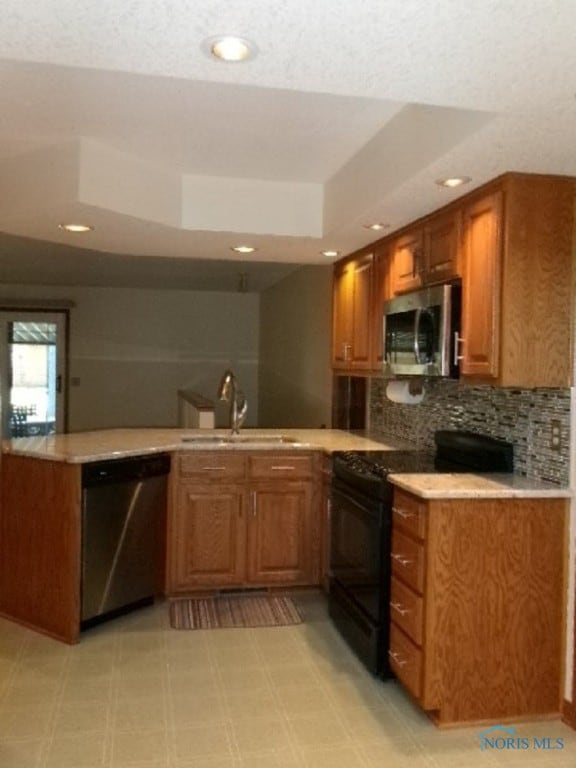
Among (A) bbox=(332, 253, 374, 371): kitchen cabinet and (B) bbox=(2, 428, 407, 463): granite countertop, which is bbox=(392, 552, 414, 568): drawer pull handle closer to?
(B) bbox=(2, 428, 407, 463): granite countertop

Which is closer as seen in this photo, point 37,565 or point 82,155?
point 82,155

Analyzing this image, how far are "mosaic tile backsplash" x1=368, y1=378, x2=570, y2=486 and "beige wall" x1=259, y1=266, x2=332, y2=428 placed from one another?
1.45 meters

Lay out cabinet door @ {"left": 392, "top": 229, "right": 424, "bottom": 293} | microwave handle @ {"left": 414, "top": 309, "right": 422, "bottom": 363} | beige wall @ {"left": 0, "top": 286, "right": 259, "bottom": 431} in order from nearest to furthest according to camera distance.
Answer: microwave handle @ {"left": 414, "top": 309, "right": 422, "bottom": 363} < cabinet door @ {"left": 392, "top": 229, "right": 424, "bottom": 293} < beige wall @ {"left": 0, "top": 286, "right": 259, "bottom": 431}

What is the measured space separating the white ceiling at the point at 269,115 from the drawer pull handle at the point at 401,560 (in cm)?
145

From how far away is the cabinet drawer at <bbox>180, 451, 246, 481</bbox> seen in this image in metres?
3.72

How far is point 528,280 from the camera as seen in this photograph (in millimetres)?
2486

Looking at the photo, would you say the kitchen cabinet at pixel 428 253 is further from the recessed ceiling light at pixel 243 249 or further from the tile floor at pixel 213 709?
the tile floor at pixel 213 709

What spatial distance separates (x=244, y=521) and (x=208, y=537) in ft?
0.71

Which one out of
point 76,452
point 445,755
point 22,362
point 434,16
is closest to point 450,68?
point 434,16

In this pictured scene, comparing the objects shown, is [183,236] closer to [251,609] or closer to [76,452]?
[76,452]

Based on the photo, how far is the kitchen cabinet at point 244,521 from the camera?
3725 millimetres

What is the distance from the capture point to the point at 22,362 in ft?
27.2

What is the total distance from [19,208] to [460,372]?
81.7 inches

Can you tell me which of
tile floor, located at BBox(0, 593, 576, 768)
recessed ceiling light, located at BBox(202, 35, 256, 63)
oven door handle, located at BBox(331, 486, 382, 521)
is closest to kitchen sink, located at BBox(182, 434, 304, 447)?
oven door handle, located at BBox(331, 486, 382, 521)
